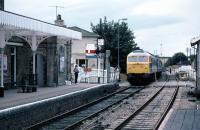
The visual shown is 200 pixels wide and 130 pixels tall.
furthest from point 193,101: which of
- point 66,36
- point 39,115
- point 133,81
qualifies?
point 133,81

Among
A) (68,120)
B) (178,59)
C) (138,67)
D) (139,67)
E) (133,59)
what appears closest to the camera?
(68,120)

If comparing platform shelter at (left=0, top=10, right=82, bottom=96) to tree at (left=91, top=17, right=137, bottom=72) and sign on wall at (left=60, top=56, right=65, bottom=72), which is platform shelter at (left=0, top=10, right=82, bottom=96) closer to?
sign on wall at (left=60, top=56, right=65, bottom=72)

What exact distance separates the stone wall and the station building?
331 centimetres

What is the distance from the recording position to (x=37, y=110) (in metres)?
17.0

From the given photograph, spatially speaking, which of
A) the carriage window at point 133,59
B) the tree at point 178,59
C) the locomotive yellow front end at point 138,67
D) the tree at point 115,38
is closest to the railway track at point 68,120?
the locomotive yellow front end at point 138,67

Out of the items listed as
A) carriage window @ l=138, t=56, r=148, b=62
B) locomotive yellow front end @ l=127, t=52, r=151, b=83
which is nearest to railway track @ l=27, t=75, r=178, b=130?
locomotive yellow front end @ l=127, t=52, r=151, b=83

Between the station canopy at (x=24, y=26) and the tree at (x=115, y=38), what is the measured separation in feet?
114

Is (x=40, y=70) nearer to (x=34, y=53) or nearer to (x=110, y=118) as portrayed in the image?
(x=34, y=53)

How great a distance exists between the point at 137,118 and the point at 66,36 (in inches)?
612

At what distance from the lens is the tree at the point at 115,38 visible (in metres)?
66.9

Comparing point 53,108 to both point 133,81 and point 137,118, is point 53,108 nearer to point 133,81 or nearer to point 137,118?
point 137,118

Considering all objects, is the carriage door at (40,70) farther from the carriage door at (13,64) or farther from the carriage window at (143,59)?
the carriage window at (143,59)

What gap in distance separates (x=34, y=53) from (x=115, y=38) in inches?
1624

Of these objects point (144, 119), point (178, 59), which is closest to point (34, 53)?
point (144, 119)
